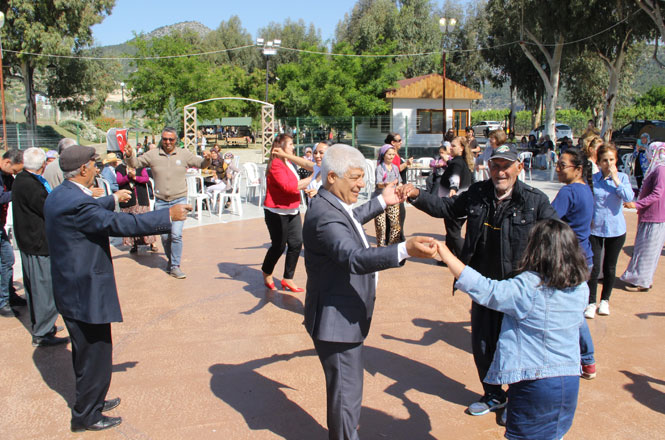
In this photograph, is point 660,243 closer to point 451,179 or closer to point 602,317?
point 602,317

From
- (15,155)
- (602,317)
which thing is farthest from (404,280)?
(15,155)

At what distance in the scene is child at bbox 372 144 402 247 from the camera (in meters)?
7.70

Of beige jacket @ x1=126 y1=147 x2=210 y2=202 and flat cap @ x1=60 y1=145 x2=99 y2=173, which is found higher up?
flat cap @ x1=60 y1=145 x2=99 y2=173

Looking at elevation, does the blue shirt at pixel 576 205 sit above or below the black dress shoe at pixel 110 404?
above

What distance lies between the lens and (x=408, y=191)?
376cm

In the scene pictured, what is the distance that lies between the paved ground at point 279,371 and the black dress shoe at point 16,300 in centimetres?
30

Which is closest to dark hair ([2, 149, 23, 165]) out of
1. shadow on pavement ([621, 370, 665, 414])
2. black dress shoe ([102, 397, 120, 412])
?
black dress shoe ([102, 397, 120, 412])

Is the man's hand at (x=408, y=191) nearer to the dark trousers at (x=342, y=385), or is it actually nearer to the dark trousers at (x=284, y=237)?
the dark trousers at (x=342, y=385)

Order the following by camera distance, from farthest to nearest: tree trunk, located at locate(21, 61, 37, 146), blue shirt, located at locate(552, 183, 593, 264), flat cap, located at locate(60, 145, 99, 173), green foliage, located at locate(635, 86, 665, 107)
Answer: green foliage, located at locate(635, 86, 665, 107) < tree trunk, located at locate(21, 61, 37, 146) < blue shirt, located at locate(552, 183, 593, 264) < flat cap, located at locate(60, 145, 99, 173)

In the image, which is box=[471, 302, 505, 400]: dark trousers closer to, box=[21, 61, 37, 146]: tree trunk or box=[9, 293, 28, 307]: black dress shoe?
box=[9, 293, 28, 307]: black dress shoe

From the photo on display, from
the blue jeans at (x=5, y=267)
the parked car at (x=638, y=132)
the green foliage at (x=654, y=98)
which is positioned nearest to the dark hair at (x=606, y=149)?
the blue jeans at (x=5, y=267)

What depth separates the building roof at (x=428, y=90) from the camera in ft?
103

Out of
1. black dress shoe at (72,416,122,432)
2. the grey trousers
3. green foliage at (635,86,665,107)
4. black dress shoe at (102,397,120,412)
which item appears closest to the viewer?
black dress shoe at (72,416,122,432)

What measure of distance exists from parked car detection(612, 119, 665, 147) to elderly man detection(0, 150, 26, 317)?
2201 cm
